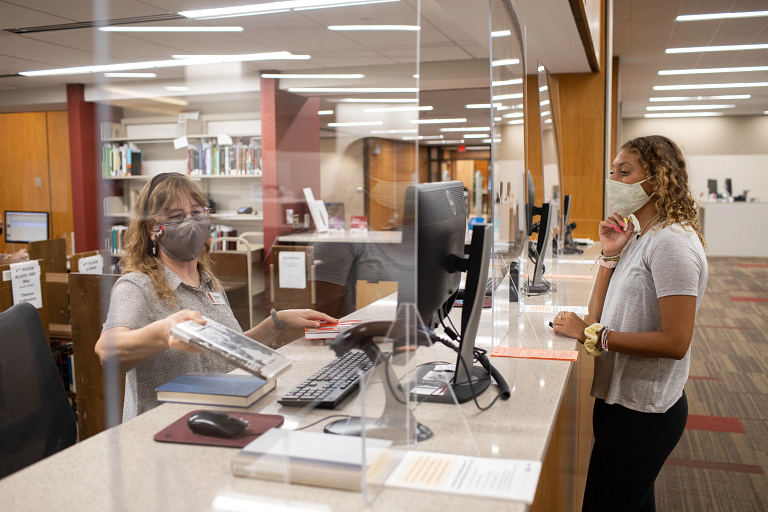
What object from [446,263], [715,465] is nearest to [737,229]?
[715,465]

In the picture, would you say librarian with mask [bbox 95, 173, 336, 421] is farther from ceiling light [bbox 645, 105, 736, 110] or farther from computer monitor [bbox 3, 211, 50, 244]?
ceiling light [bbox 645, 105, 736, 110]

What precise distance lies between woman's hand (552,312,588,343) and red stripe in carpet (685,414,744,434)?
2180mm

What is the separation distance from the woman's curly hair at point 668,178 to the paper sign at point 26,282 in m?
2.78

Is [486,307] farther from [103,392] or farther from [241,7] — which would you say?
[241,7]

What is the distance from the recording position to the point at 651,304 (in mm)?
1541

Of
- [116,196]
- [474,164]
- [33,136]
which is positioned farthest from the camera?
[474,164]

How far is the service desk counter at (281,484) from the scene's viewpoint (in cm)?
82

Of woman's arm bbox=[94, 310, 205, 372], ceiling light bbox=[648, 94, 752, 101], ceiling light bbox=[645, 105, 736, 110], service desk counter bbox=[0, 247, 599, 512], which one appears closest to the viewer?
service desk counter bbox=[0, 247, 599, 512]

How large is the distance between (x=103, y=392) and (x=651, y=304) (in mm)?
2418

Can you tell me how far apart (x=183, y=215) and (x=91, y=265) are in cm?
272

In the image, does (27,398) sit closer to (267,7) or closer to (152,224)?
(152,224)

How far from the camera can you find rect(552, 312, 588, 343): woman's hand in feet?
5.62

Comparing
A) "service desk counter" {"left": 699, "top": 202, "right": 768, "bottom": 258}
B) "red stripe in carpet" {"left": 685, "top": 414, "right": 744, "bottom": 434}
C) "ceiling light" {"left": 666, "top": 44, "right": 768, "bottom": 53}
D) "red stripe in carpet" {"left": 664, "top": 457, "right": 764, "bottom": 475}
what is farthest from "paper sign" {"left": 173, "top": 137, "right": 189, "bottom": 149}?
"service desk counter" {"left": 699, "top": 202, "right": 768, "bottom": 258}

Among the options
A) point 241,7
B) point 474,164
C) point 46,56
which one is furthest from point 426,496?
point 474,164
